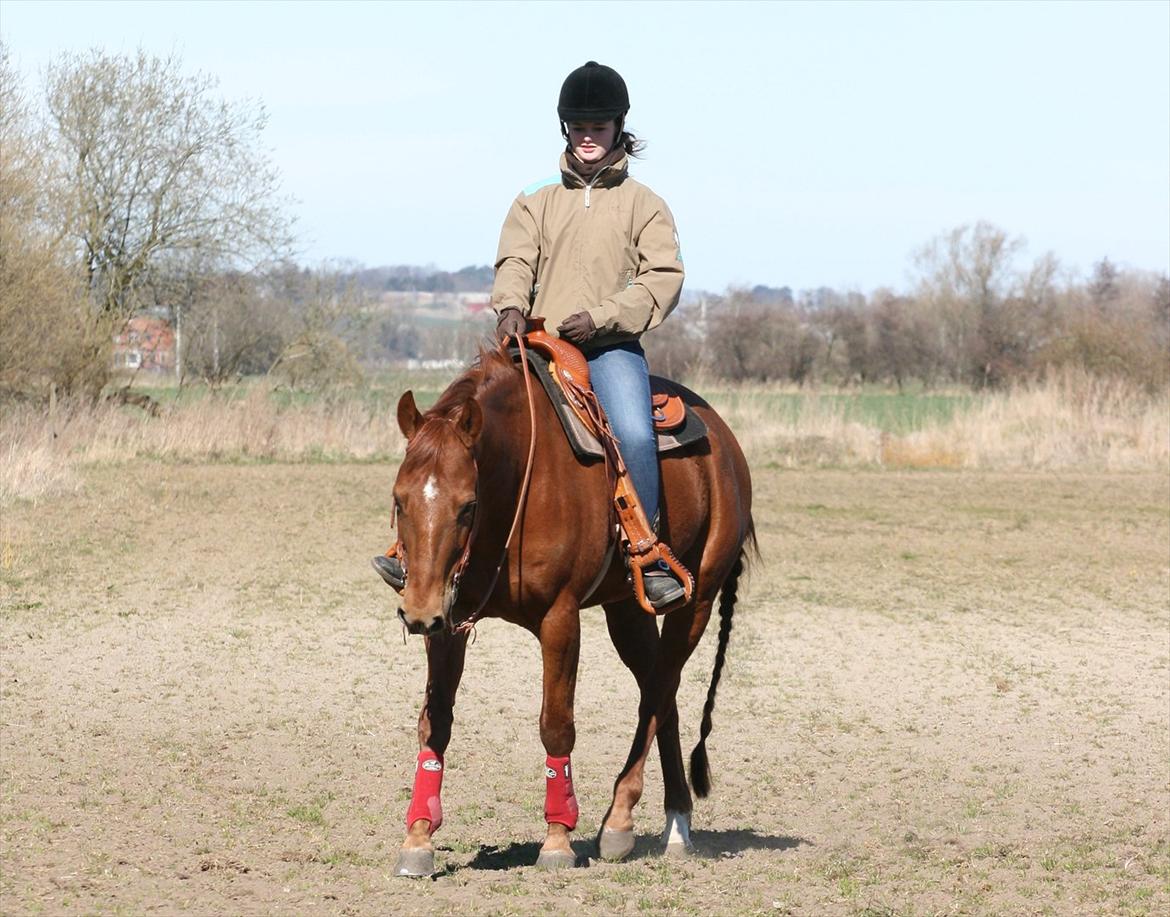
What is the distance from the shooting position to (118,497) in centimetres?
1631

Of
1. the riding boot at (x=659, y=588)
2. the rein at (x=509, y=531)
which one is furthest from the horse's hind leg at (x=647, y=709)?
the rein at (x=509, y=531)

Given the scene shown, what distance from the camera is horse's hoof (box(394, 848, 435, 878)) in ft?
16.2

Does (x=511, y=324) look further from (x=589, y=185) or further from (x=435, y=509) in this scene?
(x=435, y=509)

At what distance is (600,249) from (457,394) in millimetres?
1001

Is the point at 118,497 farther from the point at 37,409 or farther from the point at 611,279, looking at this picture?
the point at 611,279

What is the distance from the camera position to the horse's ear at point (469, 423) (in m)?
4.61

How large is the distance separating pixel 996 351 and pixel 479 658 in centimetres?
4532

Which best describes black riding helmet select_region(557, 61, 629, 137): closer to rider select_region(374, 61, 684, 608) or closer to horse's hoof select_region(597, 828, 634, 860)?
rider select_region(374, 61, 684, 608)

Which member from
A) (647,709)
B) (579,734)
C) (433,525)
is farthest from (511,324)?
(579,734)

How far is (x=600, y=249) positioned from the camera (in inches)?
219

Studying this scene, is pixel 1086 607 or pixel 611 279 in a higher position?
pixel 611 279

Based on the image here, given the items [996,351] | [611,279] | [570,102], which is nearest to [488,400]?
[611,279]

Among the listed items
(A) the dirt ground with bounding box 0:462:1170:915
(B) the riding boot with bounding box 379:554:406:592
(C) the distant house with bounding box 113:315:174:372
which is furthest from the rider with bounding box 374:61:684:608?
(C) the distant house with bounding box 113:315:174:372

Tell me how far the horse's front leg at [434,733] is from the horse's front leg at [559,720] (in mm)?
302
